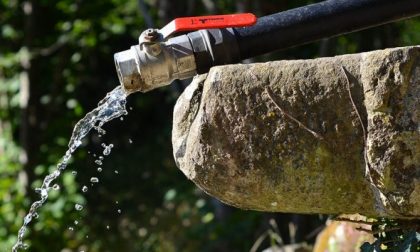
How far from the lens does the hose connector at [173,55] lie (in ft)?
6.70

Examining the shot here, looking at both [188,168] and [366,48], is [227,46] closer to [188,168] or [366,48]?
[188,168]

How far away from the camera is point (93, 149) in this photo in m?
8.40

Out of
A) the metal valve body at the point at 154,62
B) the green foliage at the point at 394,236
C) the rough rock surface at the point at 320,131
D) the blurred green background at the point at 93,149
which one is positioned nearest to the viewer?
the rough rock surface at the point at 320,131

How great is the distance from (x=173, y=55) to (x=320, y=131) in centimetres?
Result: 35

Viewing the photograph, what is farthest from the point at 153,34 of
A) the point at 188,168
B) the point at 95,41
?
the point at 95,41

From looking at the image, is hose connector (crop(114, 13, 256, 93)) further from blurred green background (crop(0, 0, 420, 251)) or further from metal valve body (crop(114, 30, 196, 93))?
blurred green background (crop(0, 0, 420, 251))

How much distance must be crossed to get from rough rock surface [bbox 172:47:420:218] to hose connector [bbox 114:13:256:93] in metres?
0.08

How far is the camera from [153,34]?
2062 mm

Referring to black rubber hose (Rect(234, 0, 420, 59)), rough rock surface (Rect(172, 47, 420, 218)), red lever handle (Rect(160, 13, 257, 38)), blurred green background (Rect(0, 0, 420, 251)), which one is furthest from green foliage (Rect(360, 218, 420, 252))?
blurred green background (Rect(0, 0, 420, 251))

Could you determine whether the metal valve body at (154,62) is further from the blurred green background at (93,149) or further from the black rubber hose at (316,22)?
the blurred green background at (93,149)

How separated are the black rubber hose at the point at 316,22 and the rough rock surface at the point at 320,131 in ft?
0.40

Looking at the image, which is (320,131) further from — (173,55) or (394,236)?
(394,236)

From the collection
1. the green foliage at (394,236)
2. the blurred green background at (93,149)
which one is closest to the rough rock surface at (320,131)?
the green foliage at (394,236)

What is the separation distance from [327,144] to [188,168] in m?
0.30
